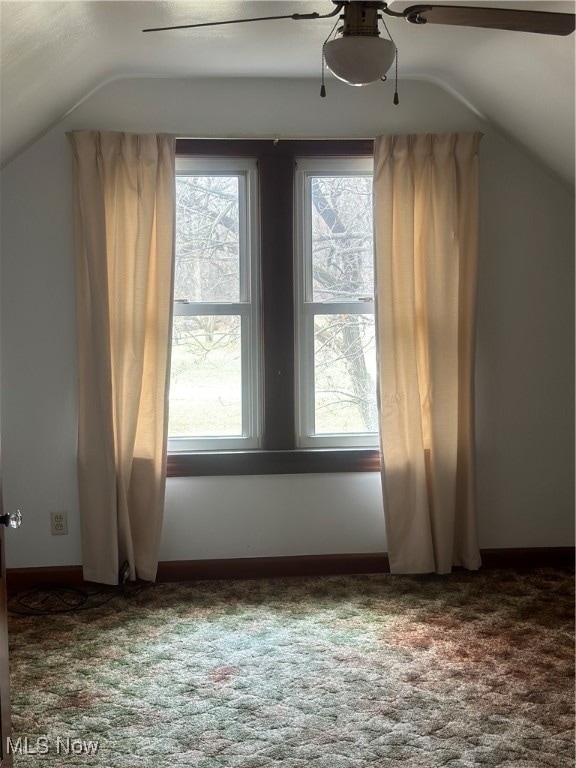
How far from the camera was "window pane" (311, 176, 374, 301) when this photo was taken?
4.48 meters

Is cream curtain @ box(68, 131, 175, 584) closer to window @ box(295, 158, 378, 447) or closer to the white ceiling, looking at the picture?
the white ceiling

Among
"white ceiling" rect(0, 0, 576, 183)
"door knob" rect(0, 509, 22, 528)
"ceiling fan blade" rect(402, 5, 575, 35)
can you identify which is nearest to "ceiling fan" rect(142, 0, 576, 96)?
"ceiling fan blade" rect(402, 5, 575, 35)

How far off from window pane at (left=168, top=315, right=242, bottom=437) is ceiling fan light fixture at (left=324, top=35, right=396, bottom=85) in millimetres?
2182

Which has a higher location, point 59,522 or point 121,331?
point 121,331

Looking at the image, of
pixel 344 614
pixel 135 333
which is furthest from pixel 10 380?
pixel 344 614

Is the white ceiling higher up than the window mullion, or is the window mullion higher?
the white ceiling

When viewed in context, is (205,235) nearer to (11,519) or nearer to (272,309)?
(272,309)

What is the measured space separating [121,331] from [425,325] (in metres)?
1.48

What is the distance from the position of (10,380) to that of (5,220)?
78 centimetres

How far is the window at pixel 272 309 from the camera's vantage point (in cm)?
440

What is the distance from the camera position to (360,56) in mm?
2352

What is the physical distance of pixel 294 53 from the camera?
153 inches

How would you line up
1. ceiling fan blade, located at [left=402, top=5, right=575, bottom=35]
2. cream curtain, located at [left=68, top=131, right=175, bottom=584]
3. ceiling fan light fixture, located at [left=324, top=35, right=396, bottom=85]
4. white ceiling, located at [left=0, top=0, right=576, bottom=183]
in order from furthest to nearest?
1. cream curtain, located at [left=68, top=131, right=175, bottom=584]
2. white ceiling, located at [left=0, top=0, right=576, bottom=183]
3. ceiling fan light fixture, located at [left=324, top=35, right=396, bottom=85]
4. ceiling fan blade, located at [left=402, top=5, right=575, bottom=35]

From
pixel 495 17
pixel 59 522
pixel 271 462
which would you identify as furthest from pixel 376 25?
pixel 59 522
